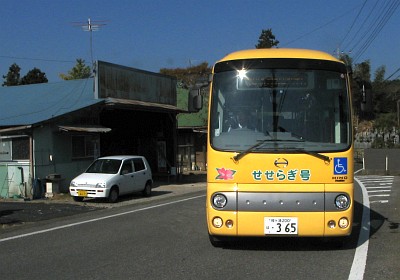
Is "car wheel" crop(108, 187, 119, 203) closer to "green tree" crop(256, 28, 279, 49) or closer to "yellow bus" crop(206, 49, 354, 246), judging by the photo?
"yellow bus" crop(206, 49, 354, 246)

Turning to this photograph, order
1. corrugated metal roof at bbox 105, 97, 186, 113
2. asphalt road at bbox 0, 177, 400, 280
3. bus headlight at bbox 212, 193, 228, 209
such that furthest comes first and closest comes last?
corrugated metal roof at bbox 105, 97, 186, 113, bus headlight at bbox 212, 193, 228, 209, asphalt road at bbox 0, 177, 400, 280

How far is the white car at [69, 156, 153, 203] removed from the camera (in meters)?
16.8

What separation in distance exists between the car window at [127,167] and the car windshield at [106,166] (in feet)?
0.65

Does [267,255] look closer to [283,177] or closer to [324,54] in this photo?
[283,177]

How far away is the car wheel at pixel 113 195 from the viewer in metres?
17.0

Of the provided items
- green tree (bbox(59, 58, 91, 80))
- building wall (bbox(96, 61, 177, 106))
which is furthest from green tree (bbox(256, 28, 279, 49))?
building wall (bbox(96, 61, 177, 106))

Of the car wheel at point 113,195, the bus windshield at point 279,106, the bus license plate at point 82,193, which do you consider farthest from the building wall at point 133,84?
the bus windshield at point 279,106

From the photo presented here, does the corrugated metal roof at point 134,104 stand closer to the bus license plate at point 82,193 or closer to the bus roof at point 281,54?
the bus license plate at point 82,193

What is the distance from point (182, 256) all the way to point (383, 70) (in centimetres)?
7220

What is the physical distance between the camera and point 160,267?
6516mm

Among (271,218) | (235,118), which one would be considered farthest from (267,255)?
(235,118)

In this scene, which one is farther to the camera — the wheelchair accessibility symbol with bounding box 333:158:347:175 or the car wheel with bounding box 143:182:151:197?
the car wheel with bounding box 143:182:151:197

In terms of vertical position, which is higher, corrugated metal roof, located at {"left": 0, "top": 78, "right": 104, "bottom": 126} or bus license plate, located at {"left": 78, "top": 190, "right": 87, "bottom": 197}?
corrugated metal roof, located at {"left": 0, "top": 78, "right": 104, "bottom": 126}

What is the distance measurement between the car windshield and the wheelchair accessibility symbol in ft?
39.8
